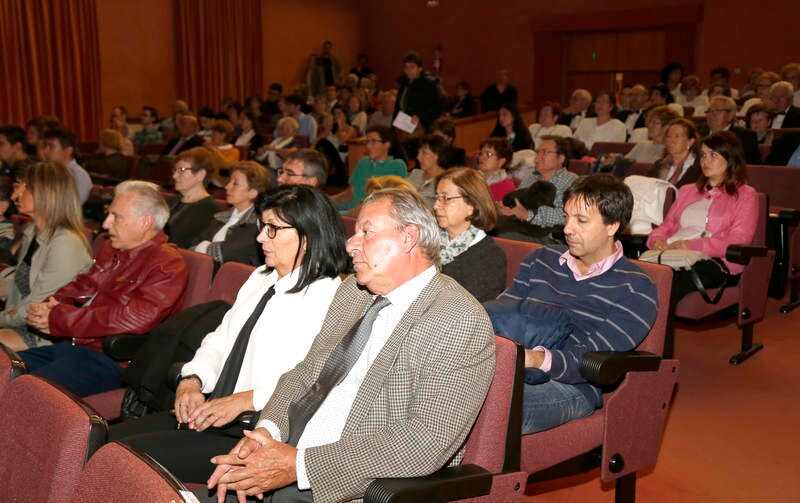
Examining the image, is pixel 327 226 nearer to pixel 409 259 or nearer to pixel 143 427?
pixel 409 259

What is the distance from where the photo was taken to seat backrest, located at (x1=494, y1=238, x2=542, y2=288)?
9.43ft

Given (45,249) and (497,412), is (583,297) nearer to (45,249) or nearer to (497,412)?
(497,412)

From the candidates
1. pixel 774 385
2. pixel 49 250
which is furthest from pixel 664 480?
pixel 49 250

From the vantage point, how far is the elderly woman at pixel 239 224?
3695mm

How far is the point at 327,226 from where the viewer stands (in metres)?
2.25

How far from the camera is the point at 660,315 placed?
2332 mm

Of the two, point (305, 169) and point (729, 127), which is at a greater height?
point (729, 127)

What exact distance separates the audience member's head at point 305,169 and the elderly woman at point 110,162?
11.9ft

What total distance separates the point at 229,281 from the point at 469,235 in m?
0.93

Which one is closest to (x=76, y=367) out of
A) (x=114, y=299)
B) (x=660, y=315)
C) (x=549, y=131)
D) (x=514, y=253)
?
(x=114, y=299)

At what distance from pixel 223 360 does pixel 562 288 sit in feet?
3.60

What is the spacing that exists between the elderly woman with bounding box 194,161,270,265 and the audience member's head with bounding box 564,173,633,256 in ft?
5.73

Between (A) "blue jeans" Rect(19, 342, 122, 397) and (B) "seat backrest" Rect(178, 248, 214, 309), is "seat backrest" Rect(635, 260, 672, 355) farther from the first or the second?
(A) "blue jeans" Rect(19, 342, 122, 397)

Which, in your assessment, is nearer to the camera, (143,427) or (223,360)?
(143,427)
